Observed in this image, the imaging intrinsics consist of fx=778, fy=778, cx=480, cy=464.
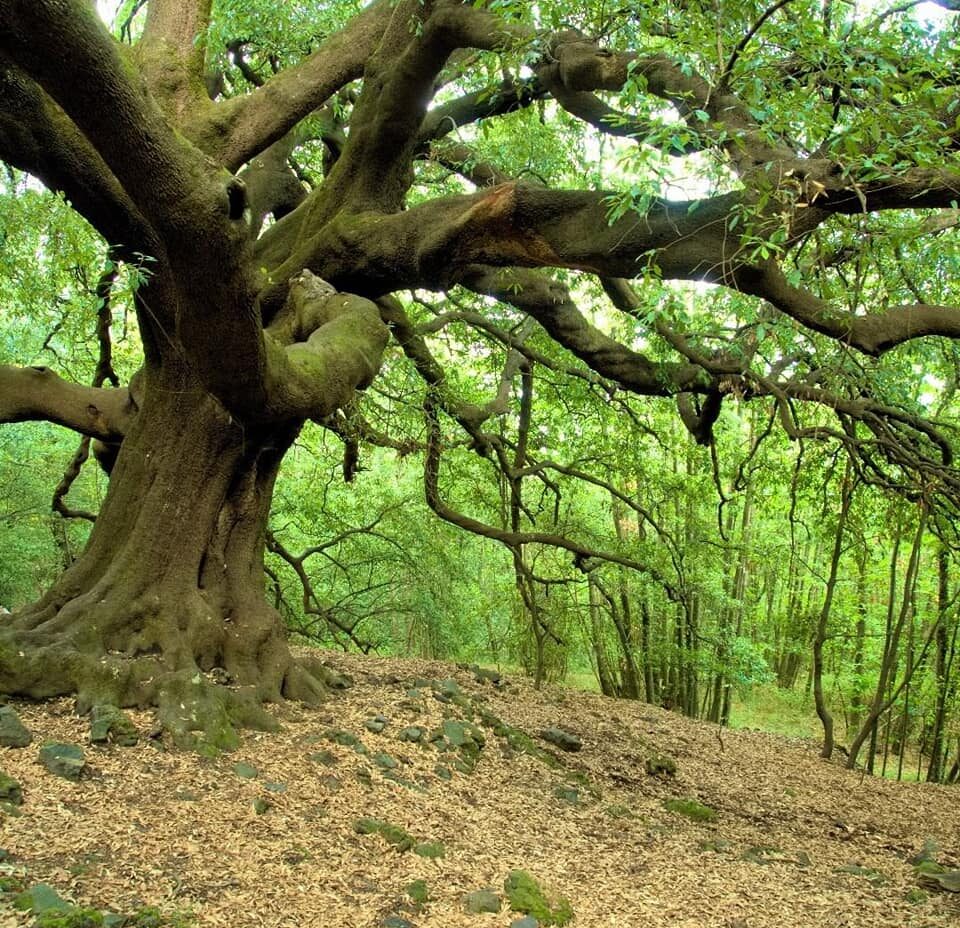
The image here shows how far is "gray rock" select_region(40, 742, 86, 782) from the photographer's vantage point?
334cm

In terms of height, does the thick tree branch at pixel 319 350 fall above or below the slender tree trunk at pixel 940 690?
above

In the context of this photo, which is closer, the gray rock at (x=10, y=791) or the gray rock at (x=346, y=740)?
the gray rock at (x=10, y=791)

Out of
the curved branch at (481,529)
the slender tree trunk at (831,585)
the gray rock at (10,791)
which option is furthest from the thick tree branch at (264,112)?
the slender tree trunk at (831,585)

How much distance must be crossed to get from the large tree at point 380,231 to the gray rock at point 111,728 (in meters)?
0.17

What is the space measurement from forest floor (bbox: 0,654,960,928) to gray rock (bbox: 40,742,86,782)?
0.13 feet

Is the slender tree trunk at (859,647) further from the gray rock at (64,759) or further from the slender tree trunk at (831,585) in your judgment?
the gray rock at (64,759)

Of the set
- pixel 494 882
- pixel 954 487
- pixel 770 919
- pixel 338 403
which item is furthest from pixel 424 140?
pixel 770 919

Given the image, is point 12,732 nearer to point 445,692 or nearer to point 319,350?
point 319,350

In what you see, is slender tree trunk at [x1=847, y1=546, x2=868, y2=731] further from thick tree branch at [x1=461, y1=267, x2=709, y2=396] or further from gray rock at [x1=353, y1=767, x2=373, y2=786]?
gray rock at [x1=353, y1=767, x2=373, y2=786]

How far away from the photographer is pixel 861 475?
5.36 metres

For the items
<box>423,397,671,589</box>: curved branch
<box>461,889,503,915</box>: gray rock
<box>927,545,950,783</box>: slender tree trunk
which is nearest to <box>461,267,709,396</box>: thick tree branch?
<box>423,397,671,589</box>: curved branch

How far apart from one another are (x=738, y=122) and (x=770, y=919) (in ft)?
11.7

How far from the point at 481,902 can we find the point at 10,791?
193cm

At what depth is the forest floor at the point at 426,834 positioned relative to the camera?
287 centimetres
